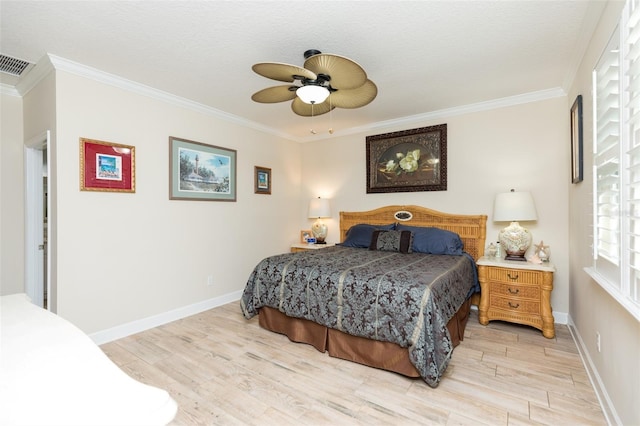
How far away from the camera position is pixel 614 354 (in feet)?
5.73

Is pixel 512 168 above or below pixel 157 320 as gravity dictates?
above

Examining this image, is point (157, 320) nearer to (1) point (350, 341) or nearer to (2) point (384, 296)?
(1) point (350, 341)

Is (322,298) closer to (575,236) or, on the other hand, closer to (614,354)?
(614,354)

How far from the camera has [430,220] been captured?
4.14 metres

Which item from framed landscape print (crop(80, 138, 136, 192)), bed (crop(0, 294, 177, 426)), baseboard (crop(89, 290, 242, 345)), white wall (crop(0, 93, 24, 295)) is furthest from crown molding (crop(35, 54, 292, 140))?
bed (crop(0, 294, 177, 426))

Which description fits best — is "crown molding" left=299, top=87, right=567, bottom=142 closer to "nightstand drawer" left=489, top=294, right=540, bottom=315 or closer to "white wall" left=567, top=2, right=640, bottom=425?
"white wall" left=567, top=2, right=640, bottom=425

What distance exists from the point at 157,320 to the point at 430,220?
3571mm

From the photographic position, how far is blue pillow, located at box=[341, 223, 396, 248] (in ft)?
13.6

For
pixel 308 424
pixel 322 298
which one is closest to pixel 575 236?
pixel 322 298

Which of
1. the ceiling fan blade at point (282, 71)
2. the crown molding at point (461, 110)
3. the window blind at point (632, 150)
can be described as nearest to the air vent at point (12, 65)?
the ceiling fan blade at point (282, 71)

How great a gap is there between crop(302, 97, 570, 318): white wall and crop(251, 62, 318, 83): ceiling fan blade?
102 inches

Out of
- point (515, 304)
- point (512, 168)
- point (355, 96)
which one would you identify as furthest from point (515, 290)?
point (355, 96)

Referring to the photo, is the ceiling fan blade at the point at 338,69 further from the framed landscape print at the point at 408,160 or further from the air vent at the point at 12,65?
the air vent at the point at 12,65

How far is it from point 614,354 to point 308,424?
1817 mm
